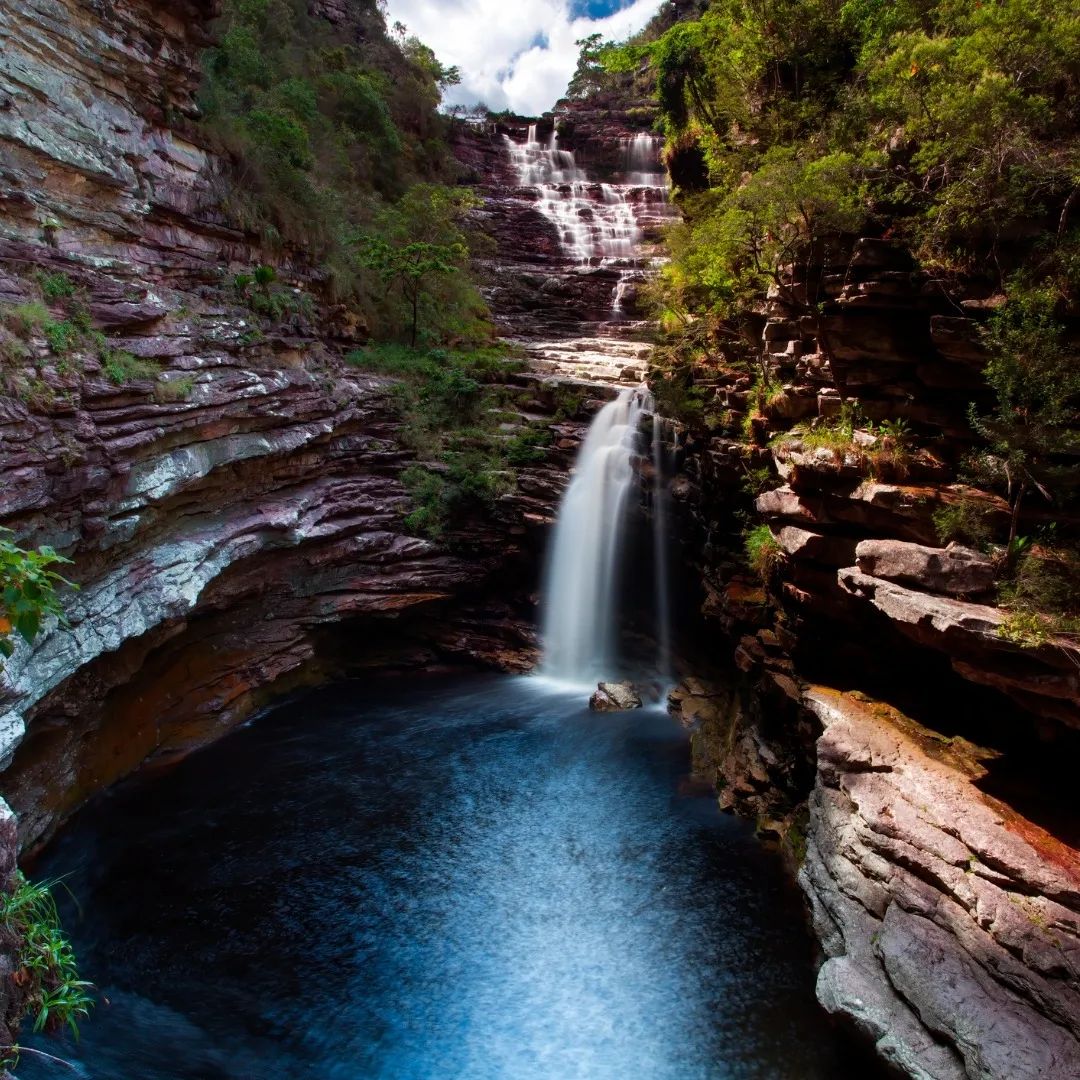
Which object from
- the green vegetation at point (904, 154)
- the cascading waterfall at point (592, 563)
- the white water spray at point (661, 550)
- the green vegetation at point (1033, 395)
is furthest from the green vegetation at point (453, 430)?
the green vegetation at point (1033, 395)

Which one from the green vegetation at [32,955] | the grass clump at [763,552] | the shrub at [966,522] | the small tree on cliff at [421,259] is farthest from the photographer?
the small tree on cliff at [421,259]

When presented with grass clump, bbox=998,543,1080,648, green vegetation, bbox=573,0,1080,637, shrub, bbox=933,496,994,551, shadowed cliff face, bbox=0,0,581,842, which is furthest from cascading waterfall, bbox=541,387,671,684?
grass clump, bbox=998,543,1080,648

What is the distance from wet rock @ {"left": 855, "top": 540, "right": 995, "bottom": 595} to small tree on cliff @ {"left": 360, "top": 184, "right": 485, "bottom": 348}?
13305 mm

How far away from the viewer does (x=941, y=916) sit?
5.49 m

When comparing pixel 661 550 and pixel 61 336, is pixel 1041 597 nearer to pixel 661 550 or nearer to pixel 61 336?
pixel 661 550

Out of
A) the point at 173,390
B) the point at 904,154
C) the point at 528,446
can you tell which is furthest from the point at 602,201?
the point at 173,390

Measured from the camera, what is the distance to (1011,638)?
18.4ft

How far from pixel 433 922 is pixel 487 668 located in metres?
7.45

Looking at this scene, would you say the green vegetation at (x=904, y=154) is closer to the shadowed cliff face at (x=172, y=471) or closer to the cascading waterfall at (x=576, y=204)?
the shadowed cliff face at (x=172, y=471)

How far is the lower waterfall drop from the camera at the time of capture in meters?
14.6

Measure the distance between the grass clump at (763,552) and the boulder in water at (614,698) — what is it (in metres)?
4.03

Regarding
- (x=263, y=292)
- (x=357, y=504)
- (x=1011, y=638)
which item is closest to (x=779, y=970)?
(x=1011, y=638)

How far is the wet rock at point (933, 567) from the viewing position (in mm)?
6371

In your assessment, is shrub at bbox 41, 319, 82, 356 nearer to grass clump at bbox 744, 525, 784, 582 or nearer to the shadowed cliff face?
the shadowed cliff face
